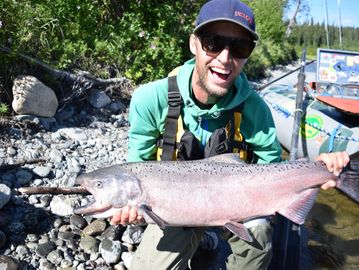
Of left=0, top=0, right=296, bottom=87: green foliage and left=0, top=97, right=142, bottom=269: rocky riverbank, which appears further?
left=0, top=0, right=296, bottom=87: green foliage

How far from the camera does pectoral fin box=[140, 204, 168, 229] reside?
250 centimetres

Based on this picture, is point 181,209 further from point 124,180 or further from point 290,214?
point 290,214

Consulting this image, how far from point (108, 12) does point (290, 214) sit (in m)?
6.56

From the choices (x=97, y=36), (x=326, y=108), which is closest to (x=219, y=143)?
(x=326, y=108)

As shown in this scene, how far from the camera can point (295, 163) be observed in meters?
2.89

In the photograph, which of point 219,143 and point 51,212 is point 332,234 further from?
point 51,212

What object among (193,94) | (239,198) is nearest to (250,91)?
(193,94)

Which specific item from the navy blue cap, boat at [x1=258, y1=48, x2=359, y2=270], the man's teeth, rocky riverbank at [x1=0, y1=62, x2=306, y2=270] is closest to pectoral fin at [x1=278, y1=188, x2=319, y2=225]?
the man's teeth

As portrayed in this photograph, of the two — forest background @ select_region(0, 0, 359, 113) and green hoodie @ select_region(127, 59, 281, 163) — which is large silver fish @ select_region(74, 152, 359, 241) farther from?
forest background @ select_region(0, 0, 359, 113)

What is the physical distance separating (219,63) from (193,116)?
49cm

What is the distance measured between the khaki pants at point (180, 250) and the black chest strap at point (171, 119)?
2.12 ft

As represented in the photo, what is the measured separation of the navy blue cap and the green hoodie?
1.52ft

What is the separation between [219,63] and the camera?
2.85 metres

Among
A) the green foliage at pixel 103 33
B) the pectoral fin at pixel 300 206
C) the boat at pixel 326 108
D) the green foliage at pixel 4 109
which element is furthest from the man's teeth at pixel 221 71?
the boat at pixel 326 108
